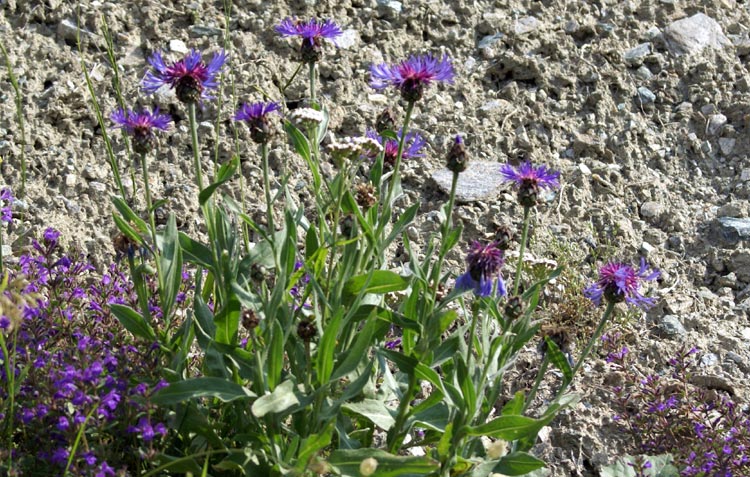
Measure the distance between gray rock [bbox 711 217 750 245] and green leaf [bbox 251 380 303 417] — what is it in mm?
2809

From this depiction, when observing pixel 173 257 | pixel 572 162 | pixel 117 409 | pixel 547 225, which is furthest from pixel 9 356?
pixel 572 162

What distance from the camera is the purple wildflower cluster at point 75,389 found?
2738mm

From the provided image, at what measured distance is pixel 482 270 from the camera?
278 cm

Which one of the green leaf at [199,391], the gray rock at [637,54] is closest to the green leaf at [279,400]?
the green leaf at [199,391]

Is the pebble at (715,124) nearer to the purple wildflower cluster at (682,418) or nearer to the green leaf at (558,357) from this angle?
the purple wildflower cluster at (682,418)

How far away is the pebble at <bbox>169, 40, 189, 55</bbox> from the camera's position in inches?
202

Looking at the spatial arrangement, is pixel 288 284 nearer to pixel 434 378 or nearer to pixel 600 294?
pixel 434 378

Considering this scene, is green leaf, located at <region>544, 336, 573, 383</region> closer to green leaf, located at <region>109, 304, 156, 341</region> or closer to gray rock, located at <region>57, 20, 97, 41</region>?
green leaf, located at <region>109, 304, 156, 341</region>

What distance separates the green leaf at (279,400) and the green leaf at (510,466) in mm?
691

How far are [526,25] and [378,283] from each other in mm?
3123

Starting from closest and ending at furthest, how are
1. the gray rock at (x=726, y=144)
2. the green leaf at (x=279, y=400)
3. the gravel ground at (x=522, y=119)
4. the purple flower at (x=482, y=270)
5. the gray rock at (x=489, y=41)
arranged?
the green leaf at (x=279, y=400), the purple flower at (x=482, y=270), the gravel ground at (x=522, y=119), the gray rock at (x=726, y=144), the gray rock at (x=489, y=41)

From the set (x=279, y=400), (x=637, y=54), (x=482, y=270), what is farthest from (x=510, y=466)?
(x=637, y=54)

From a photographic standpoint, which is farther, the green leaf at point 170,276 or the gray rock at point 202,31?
the gray rock at point 202,31

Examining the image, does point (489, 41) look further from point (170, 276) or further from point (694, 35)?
point (170, 276)
